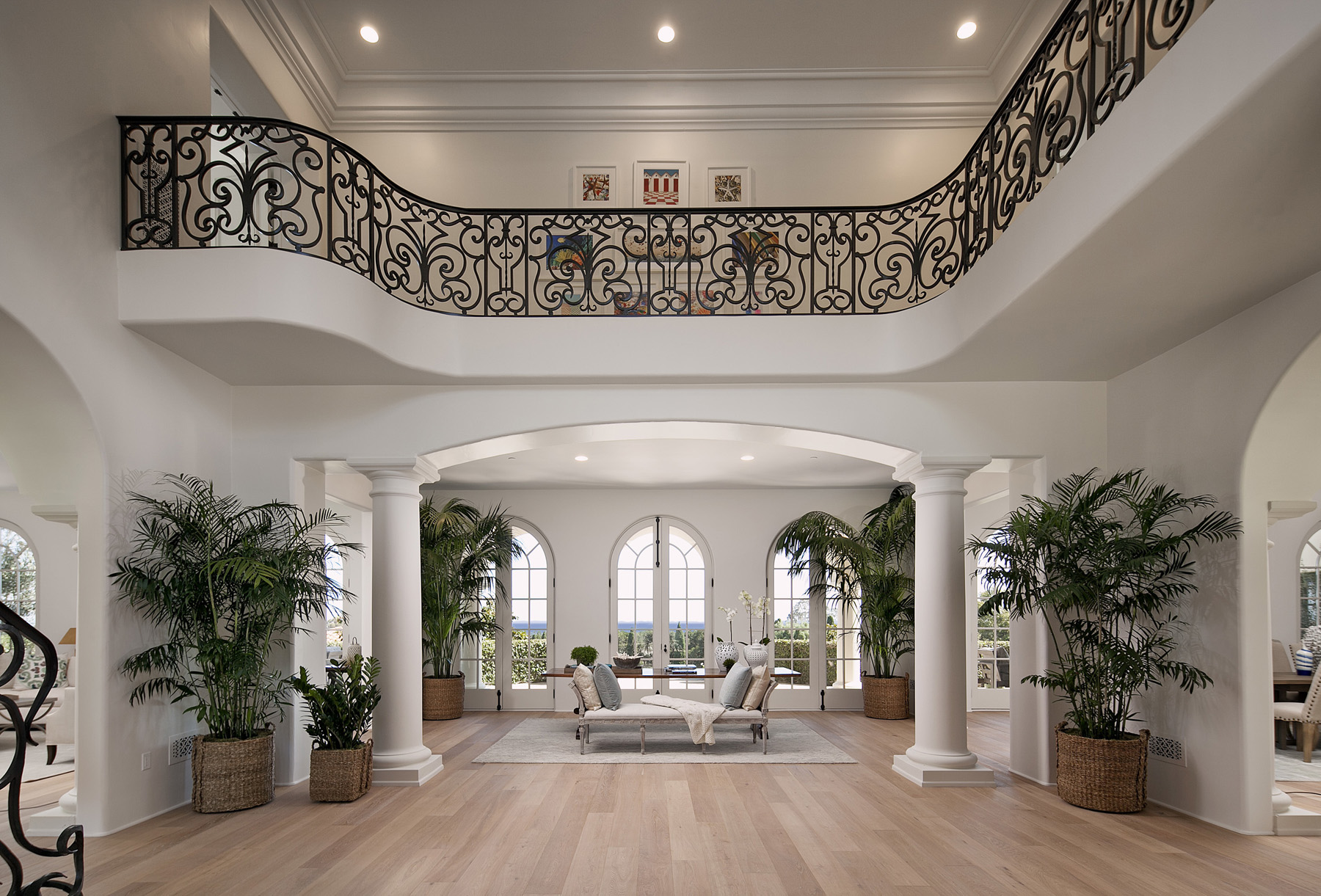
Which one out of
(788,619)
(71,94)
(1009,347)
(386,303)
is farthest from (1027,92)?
(788,619)

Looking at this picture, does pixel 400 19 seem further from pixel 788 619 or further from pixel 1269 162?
pixel 788 619

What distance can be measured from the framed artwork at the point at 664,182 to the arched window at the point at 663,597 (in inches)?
186

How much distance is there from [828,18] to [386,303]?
4.87 meters

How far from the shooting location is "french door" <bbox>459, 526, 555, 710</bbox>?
12.2m

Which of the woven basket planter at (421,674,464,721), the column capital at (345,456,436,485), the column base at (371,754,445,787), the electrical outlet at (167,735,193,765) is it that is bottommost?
the woven basket planter at (421,674,464,721)

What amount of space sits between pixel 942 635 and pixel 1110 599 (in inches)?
53.3

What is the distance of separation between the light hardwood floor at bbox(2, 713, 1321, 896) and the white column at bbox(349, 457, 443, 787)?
0.88 ft

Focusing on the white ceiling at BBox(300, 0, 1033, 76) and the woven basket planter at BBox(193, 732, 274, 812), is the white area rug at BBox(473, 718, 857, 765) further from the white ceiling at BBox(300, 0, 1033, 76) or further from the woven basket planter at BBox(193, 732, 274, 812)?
the white ceiling at BBox(300, 0, 1033, 76)

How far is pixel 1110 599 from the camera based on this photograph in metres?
6.07

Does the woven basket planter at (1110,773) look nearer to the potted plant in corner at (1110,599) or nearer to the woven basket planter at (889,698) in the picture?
the potted plant in corner at (1110,599)

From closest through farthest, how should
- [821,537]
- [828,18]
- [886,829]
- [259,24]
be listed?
1. [886,829]
2. [259,24]
3. [828,18]
4. [821,537]

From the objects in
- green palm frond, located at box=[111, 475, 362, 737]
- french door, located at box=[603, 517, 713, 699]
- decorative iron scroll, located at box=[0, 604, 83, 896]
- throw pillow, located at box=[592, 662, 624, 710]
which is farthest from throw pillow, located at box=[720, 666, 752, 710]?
decorative iron scroll, located at box=[0, 604, 83, 896]

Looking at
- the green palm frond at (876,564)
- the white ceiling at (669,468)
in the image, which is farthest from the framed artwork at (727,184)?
the green palm frond at (876,564)

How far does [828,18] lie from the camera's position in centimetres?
820
